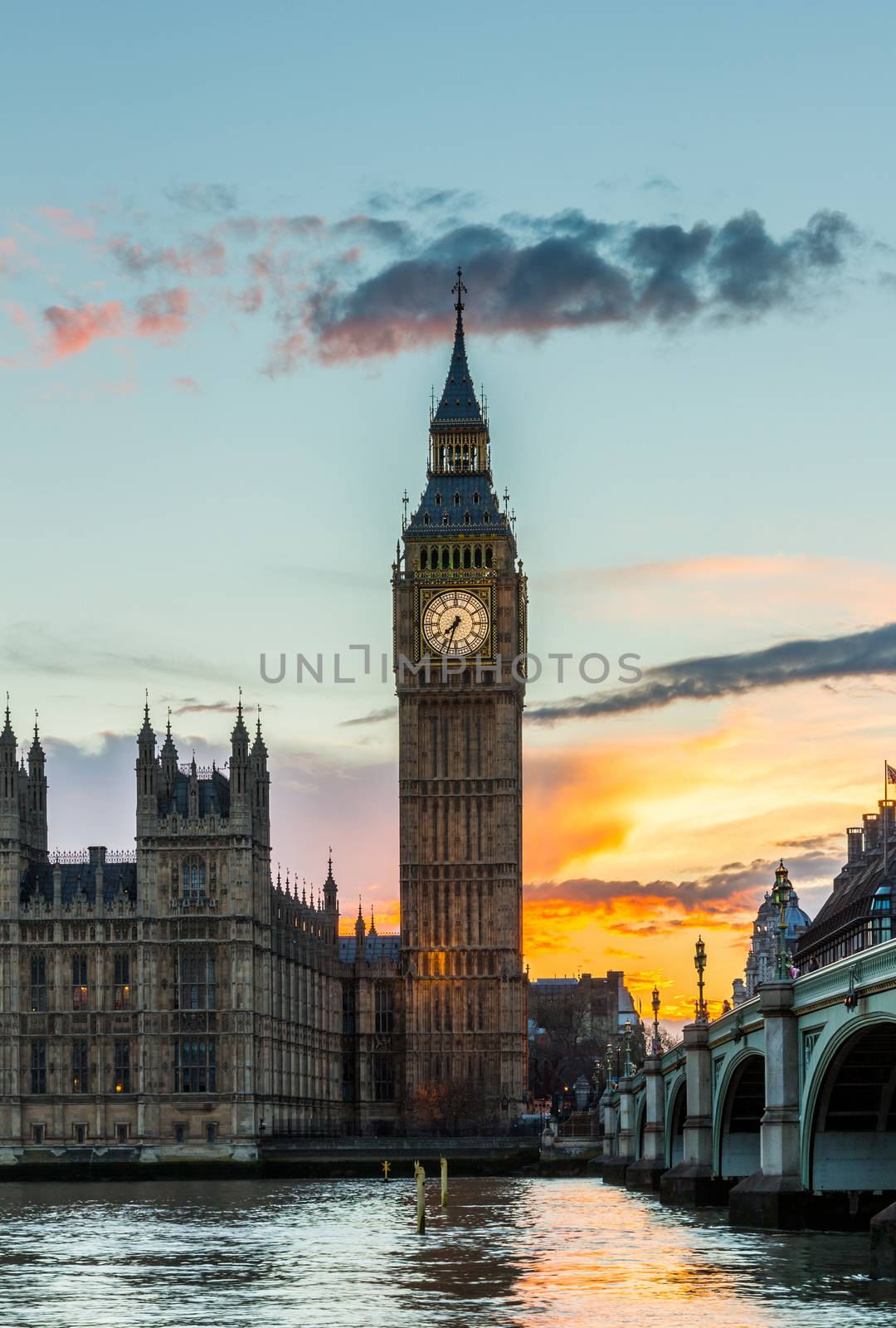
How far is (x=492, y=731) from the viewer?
172m

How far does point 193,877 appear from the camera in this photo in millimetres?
139750

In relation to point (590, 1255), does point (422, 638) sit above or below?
above

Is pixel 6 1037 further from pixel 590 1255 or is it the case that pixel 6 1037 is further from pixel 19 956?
pixel 590 1255

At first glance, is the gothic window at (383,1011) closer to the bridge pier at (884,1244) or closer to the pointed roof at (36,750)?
the pointed roof at (36,750)

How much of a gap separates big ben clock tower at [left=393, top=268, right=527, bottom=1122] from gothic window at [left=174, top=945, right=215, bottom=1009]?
1258 inches

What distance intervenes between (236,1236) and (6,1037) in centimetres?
7395

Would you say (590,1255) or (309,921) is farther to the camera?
(309,921)

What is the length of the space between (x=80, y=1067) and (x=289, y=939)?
59.1 feet

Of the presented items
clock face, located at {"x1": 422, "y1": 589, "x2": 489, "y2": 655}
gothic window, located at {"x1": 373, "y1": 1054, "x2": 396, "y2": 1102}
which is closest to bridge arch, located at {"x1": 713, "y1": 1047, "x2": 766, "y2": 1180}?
gothic window, located at {"x1": 373, "y1": 1054, "x2": 396, "y2": 1102}

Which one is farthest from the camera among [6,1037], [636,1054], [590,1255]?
[636,1054]

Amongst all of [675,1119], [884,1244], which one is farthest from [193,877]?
[884,1244]

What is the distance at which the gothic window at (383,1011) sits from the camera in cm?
17338

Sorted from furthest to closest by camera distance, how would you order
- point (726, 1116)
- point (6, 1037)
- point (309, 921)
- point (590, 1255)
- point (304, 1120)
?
point (309, 921), point (304, 1120), point (6, 1037), point (726, 1116), point (590, 1255)

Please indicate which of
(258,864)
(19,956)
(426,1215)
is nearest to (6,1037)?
(19,956)
